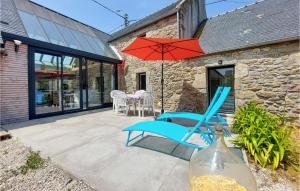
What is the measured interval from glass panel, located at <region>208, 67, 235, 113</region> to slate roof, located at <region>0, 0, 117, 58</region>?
5.90m

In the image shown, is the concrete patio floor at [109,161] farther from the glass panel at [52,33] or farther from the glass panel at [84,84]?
the glass panel at [52,33]

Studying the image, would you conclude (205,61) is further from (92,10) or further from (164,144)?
(92,10)

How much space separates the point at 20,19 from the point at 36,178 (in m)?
6.57

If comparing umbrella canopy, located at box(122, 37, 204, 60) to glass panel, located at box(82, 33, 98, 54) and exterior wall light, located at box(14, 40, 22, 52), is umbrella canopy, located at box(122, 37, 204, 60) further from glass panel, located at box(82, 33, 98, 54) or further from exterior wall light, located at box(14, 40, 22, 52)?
glass panel, located at box(82, 33, 98, 54)

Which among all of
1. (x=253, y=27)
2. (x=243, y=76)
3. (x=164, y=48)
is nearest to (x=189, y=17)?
(x=253, y=27)

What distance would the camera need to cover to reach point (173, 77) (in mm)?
7582

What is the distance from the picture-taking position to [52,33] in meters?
6.95

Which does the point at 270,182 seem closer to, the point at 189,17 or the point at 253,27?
the point at 253,27

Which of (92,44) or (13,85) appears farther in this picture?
(92,44)

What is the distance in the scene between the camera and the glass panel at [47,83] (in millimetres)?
6035

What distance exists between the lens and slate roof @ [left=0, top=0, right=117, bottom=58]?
215 inches

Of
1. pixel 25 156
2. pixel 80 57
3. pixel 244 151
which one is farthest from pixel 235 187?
pixel 80 57

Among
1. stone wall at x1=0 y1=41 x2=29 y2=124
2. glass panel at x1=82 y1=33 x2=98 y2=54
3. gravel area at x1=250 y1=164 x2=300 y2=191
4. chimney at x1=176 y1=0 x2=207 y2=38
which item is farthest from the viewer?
glass panel at x1=82 y1=33 x2=98 y2=54

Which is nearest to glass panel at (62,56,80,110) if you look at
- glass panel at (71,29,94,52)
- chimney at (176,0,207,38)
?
glass panel at (71,29,94,52)
